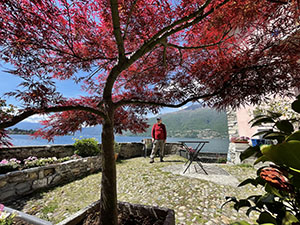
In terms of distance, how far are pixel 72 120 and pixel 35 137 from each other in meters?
0.82

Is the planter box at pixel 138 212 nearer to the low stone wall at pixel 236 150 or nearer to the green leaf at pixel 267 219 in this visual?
the green leaf at pixel 267 219

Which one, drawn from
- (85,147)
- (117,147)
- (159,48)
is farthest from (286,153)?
(117,147)

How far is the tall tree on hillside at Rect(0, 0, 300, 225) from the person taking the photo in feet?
4.28

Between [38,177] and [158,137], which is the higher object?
[158,137]

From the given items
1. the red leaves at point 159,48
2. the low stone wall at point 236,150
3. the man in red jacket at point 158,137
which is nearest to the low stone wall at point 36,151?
the man in red jacket at point 158,137

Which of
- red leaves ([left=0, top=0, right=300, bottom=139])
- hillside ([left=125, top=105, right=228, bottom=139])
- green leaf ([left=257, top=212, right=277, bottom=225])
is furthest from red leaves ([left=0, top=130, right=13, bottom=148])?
hillside ([left=125, top=105, right=228, bottom=139])

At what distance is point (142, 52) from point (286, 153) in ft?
4.64

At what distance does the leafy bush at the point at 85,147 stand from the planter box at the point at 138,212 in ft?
14.5

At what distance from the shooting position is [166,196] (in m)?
2.95

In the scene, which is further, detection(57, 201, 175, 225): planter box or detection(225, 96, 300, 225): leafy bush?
detection(57, 201, 175, 225): planter box

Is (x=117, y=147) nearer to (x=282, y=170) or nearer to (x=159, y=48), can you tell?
(x=159, y=48)

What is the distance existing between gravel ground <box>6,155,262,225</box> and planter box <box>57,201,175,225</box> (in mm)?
607

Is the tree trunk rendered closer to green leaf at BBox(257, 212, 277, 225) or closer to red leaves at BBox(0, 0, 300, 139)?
red leaves at BBox(0, 0, 300, 139)

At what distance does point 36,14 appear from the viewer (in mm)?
1345
